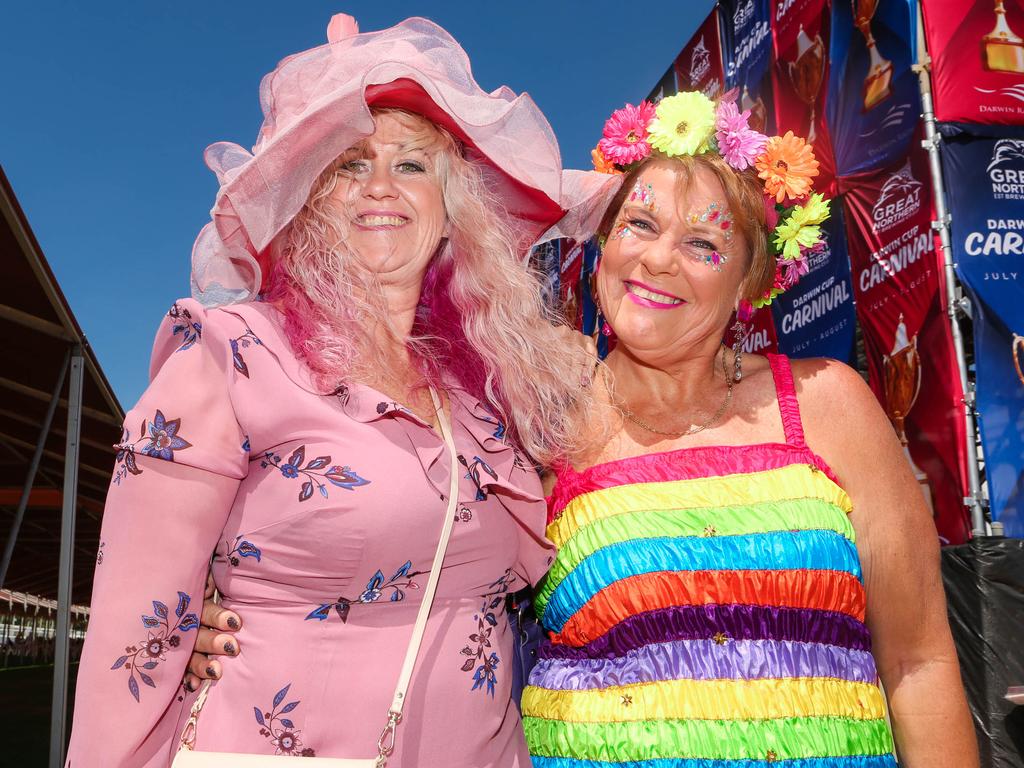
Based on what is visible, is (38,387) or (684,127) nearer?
(684,127)

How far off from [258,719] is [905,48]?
494 cm

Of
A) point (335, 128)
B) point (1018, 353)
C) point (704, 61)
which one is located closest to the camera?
point (335, 128)

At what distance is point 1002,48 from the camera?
456 centimetres

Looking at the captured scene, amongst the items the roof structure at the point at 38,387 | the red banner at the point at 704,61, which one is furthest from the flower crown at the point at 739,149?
the red banner at the point at 704,61

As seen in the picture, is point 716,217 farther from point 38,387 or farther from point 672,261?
point 38,387

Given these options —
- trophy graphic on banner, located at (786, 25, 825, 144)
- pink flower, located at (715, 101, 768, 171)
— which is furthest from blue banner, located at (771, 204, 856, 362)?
pink flower, located at (715, 101, 768, 171)

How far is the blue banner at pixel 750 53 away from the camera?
6.47m

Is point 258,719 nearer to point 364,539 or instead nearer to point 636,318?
point 364,539

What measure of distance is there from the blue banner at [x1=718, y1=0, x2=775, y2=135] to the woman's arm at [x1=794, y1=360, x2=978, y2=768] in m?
4.95

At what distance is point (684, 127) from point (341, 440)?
1182 millimetres

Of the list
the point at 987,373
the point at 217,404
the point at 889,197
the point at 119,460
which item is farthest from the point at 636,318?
the point at 889,197

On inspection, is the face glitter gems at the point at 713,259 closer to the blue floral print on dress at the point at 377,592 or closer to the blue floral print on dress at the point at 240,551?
the blue floral print on dress at the point at 377,592

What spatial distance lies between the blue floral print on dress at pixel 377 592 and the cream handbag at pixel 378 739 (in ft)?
0.13

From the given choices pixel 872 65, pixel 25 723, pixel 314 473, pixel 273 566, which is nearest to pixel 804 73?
pixel 872 65
